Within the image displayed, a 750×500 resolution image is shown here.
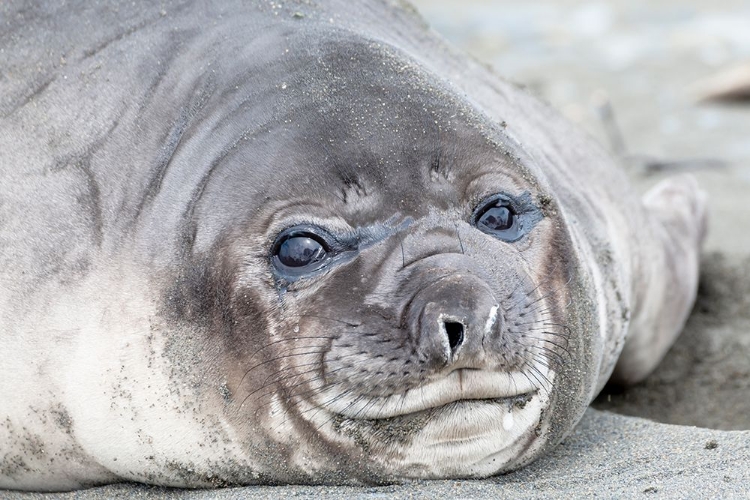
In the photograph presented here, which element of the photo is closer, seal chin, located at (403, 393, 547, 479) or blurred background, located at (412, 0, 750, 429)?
seal chin, located at (403, 393, 547, 479)

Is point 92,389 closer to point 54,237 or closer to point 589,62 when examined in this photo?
point 54,237

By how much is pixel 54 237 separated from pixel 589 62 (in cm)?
760

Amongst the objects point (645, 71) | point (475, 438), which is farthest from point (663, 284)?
point (645, 71)

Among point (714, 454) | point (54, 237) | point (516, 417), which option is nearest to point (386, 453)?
point (516, 417)

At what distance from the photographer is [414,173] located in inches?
122

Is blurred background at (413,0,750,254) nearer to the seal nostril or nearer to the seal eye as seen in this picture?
the seal eye

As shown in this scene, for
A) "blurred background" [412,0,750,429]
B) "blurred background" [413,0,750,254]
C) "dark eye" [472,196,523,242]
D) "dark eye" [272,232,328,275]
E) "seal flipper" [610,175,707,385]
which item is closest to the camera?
"dark eye" [272,232,328,275]

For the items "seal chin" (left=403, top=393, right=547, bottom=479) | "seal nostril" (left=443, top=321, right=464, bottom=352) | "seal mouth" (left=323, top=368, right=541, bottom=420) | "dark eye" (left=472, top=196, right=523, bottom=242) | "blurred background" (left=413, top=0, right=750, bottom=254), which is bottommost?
"seal chin" (left=403, top=393, right=547, bottom=479)

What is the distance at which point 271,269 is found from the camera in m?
3.06

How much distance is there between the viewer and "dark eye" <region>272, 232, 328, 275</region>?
3.04 metres

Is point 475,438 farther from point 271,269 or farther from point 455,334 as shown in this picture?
point 271,269

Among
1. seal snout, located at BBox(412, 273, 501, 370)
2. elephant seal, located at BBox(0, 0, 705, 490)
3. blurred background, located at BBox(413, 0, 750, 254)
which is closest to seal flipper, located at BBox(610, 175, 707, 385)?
blurred background, located at BBox(413, 0, 750, 254)

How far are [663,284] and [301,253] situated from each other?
2.26 metres

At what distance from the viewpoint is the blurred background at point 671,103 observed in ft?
15.6
